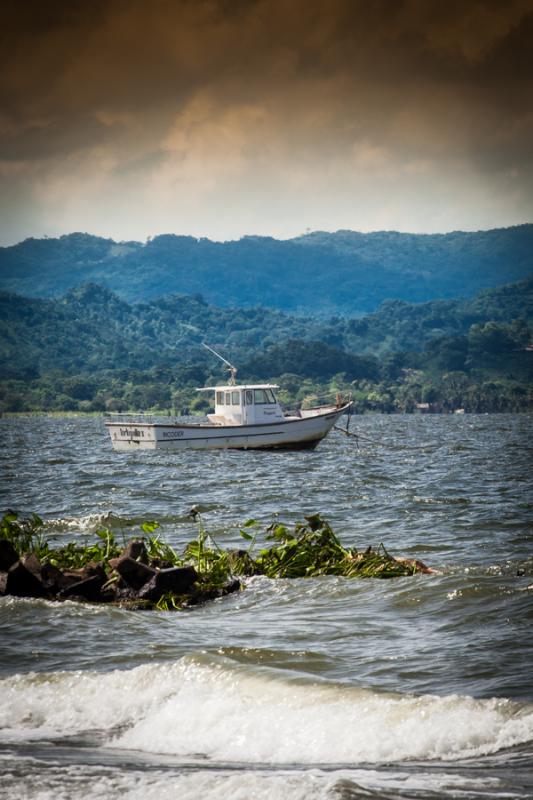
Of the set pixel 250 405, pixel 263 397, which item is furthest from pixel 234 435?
pixel 263 397

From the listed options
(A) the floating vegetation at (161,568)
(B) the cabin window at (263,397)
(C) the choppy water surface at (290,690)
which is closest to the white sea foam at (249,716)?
(C) the choppy water surface at (290,690)

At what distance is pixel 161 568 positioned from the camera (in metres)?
13.3

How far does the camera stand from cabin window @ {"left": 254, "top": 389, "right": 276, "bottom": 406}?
172 ft

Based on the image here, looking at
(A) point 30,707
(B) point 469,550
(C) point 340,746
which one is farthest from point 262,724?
(B) point 469,550

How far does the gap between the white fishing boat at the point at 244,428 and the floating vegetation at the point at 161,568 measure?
36552 millimetres

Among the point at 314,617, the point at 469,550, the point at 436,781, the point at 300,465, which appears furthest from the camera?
the point at 300,465

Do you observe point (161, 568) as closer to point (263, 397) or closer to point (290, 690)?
point (290, 690)

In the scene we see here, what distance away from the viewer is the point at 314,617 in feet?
38.3

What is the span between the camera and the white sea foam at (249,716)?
23.7 feet

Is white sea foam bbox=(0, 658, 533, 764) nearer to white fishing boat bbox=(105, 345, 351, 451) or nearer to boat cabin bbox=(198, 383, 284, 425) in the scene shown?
white fishing boat bbox=(105, 345, 351, 451)

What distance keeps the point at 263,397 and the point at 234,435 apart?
8.04 feet

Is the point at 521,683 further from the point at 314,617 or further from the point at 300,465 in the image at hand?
the point at 300,465

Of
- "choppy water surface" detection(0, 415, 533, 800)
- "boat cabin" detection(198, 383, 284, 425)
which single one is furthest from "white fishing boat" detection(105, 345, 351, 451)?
"choppy water surface" detection(0, 415, 533, 800)

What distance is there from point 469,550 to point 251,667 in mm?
8809
